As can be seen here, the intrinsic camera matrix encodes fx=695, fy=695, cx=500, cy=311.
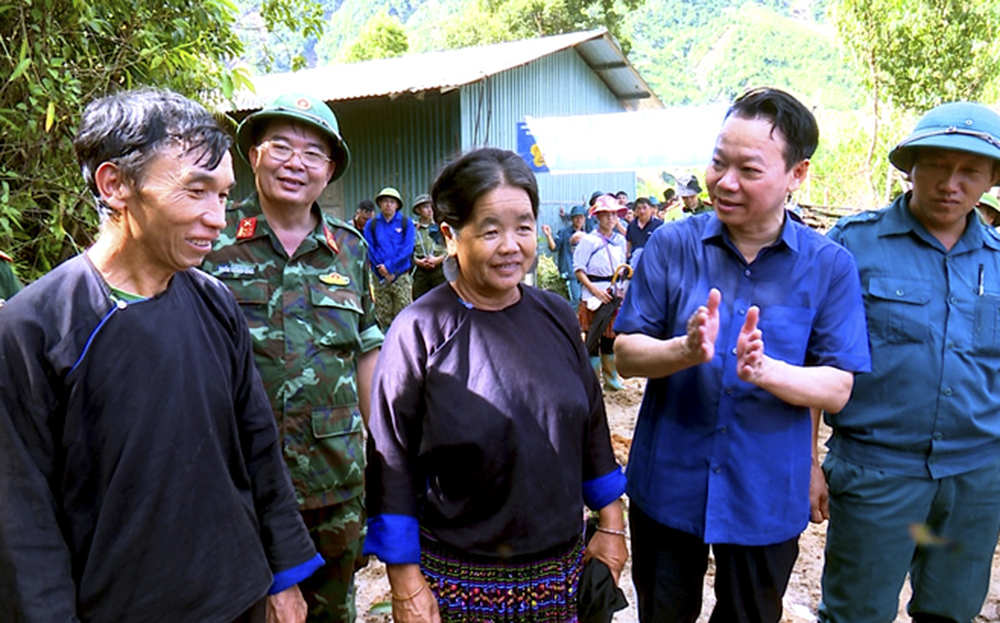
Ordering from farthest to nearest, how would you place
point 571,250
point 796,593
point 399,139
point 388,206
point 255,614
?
1. point 399,139
2. point 571,250
3. point 388,206
4. point 796,593
5. point 255,614

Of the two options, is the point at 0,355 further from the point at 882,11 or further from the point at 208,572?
the point at 882,11

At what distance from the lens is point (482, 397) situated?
5.78 ft

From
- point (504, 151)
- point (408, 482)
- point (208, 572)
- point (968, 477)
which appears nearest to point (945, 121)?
point (968, 477)

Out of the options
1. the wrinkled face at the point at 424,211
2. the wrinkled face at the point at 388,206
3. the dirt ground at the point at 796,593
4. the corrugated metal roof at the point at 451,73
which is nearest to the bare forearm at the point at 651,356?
the dirt ground at the point at 796,593

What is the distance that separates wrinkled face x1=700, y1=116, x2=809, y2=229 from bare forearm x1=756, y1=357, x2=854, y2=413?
442 mm

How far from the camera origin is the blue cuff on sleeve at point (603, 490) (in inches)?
78.4

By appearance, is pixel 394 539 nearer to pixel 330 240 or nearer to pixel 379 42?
pixel 330 240

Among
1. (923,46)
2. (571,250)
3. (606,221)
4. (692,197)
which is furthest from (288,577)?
(923,46)

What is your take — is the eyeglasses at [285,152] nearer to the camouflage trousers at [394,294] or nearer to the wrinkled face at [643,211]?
the camouflage trousers at [394,294]

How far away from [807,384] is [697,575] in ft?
2.29

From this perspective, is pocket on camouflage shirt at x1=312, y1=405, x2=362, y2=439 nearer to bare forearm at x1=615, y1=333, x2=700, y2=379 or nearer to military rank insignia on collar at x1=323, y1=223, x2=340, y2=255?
military rank insignia on collar at x1=323, y1=223, x2=340, y2=255

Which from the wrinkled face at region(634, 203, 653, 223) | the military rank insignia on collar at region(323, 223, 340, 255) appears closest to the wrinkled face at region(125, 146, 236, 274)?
the military rank insignia on collar at region(323, 223, 340, 255)

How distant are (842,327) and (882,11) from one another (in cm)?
1507

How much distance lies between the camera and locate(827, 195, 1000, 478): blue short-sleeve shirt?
7.61 feet
